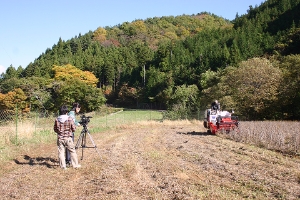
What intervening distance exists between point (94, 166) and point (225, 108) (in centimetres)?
2727

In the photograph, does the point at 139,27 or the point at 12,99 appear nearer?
the point at 12,99

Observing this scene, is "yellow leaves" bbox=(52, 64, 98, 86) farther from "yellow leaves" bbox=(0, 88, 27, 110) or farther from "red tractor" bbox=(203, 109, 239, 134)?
"red tractor" bbox=(203, 109, 239, 134)

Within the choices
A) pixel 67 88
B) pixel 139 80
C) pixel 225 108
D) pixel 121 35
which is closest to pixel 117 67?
pixel 139 80

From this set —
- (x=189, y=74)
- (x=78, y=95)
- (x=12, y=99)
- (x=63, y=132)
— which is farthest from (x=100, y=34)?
(x=63, y=132)

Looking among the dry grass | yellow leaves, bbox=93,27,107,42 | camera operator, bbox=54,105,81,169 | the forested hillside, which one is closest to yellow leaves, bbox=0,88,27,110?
the forested hillside

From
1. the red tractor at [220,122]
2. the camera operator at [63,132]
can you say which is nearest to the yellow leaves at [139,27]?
the red tractor at [220,122]

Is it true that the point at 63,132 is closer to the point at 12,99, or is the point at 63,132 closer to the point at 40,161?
the point at 40,161

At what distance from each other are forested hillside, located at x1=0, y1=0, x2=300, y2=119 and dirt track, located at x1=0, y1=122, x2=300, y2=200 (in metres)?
22.3

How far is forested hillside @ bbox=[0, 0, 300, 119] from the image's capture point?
31.6m

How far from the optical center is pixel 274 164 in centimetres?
856

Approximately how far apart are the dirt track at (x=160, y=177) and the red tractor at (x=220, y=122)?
5411 millimetres

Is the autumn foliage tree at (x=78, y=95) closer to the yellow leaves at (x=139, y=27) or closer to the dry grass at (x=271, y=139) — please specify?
the dry grass at (x=271, y=139)

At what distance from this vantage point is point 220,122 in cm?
1652

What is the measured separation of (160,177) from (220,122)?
9858 millimetres
